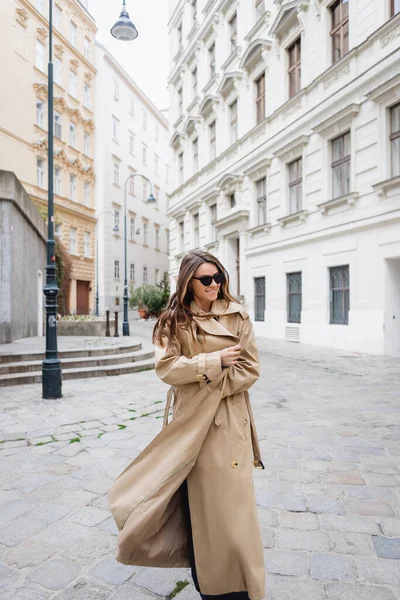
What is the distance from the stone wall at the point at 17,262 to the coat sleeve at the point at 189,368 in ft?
32.1

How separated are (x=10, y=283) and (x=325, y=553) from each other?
32.9ft

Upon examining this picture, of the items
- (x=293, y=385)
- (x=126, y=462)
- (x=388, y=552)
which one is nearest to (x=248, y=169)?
(x=293, y=385)

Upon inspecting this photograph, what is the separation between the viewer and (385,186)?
38.9 feet

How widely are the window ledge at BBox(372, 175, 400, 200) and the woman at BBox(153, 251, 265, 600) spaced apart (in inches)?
432

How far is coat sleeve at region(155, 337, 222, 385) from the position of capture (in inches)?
76.6

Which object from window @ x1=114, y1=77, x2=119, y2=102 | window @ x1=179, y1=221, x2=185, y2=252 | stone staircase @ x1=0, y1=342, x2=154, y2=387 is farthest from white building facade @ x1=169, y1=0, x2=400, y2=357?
window @ x1=114, y1=77, x2=119, y2=102

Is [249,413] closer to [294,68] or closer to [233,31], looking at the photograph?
[294,68]

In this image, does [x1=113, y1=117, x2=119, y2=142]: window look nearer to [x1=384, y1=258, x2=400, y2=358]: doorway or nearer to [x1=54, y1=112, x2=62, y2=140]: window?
[x1=54, y1=112, x2=62, y2=140]: window

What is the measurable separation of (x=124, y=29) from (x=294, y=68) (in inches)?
315

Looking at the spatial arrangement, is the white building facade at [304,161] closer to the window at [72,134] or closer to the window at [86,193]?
the window at [72,134]

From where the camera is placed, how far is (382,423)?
216 inches

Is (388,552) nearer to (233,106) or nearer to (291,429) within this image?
(291,429)

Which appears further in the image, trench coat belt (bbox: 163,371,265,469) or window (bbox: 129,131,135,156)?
window (bbox: 129,131,135,156)

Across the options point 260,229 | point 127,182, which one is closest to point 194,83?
point 260,229
